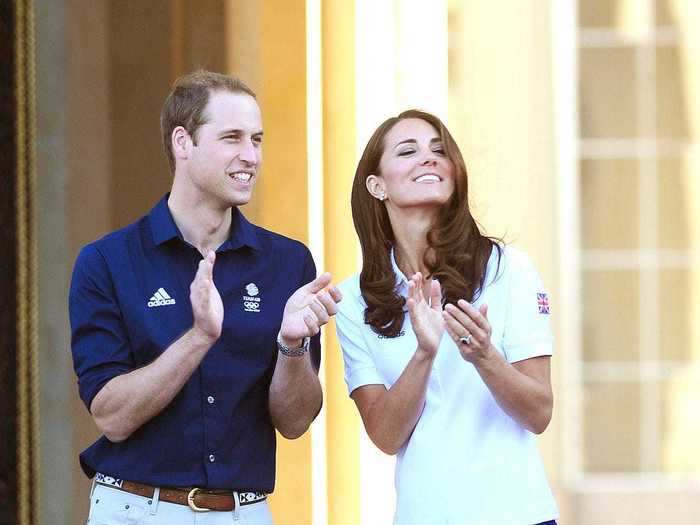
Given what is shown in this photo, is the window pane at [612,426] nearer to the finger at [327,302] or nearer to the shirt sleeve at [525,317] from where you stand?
the shirt sleeve at [525,317]

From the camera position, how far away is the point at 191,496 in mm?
3008

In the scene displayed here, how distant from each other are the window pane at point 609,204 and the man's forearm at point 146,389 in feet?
9.37

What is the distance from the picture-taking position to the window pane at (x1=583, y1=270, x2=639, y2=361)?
219 inches

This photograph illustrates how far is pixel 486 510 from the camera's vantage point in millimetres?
3002

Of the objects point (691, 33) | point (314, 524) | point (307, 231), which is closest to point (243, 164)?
point (307, 231)

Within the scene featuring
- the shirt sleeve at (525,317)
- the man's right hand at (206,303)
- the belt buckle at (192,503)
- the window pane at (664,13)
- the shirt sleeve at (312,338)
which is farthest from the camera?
the window pane at (664,13)

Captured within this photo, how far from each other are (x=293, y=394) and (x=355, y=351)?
0.63 ft

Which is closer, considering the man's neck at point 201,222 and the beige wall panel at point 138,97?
the man's neck at point 201,222

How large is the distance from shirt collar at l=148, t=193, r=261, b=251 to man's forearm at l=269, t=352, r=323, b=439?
0.28 meters

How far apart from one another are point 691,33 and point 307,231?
1885mm

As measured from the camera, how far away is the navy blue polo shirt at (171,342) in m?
3.03

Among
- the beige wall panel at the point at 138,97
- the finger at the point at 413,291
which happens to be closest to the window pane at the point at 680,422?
the beige wall panel at the point at 138,97

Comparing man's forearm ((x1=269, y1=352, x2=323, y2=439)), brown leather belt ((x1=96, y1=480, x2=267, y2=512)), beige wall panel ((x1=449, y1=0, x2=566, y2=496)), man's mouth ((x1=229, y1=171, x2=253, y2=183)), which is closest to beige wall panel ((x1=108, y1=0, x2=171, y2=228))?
beige wall panel ((x1=449, y1=0, x2=566, y2=496))

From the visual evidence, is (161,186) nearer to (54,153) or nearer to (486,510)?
(54,153)
